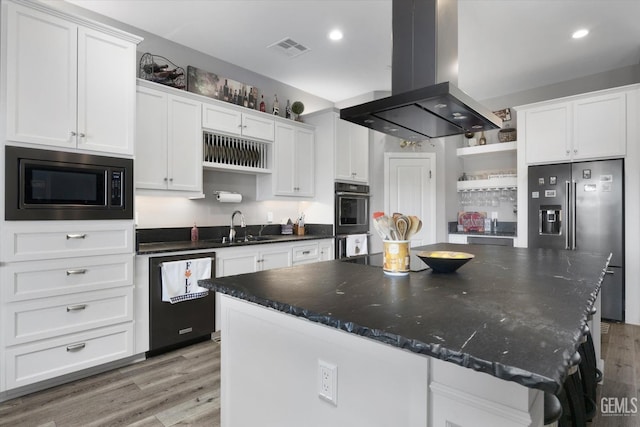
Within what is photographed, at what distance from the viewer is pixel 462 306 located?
41.8 inches

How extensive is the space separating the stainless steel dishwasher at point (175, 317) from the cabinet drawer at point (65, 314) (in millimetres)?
188

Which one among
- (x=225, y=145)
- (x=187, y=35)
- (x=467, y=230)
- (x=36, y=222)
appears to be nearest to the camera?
(x=36, y=222)

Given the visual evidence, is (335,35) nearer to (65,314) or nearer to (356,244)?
(356,244)

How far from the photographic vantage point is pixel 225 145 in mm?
3709

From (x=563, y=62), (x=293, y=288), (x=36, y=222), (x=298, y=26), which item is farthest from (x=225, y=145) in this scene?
(x=563, y=62)

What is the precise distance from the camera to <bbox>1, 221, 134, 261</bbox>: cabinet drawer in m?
2.14

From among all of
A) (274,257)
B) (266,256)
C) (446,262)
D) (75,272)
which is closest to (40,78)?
(75,272)

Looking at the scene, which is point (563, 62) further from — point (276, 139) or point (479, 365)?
point (479, 365)

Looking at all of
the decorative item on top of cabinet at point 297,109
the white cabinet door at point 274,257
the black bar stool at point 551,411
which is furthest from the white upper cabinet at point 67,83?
the black bar stool at point 551,411

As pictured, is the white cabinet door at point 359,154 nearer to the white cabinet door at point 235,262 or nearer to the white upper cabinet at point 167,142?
the white cabinet door at point 235,262

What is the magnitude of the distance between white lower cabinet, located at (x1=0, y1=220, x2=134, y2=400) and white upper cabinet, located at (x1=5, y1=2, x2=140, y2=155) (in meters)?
0.61

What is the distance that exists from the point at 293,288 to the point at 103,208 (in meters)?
1.92

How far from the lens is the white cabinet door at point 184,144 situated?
3113mm

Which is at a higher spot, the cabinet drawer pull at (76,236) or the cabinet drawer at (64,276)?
the cabinet drawer pull at (76,236)
